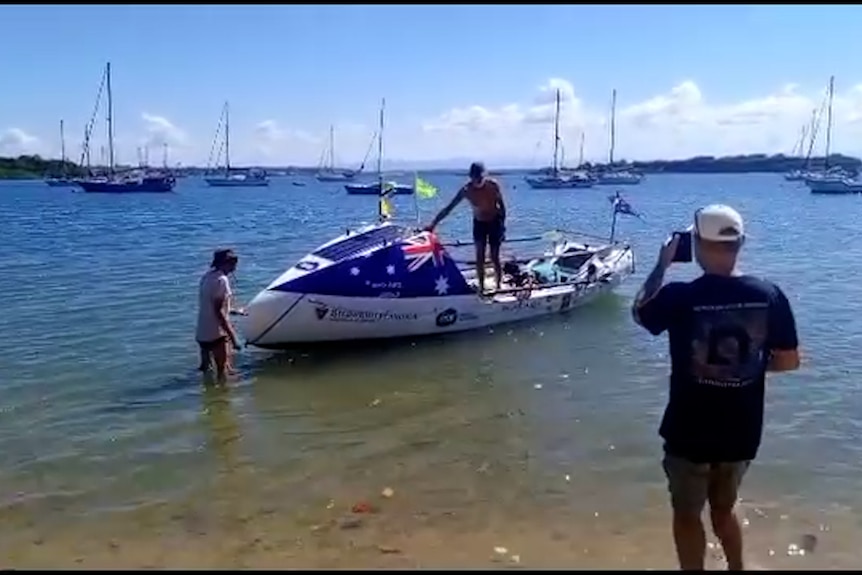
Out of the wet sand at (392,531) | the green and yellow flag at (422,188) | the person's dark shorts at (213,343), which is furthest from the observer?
the green and yellow flag at (422,188)

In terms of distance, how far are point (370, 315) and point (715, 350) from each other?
885 centimetres

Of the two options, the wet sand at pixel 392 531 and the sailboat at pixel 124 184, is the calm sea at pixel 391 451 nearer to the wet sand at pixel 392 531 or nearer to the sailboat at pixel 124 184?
the wet sand at pixel 392 531

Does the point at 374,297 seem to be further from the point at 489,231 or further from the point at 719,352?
the point at 719,352

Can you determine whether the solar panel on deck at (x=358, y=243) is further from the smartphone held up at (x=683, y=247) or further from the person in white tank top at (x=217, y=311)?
the smartphone held up at (x=683, y=247)

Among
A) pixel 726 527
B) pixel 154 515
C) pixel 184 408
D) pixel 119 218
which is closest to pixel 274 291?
pixel 184 408

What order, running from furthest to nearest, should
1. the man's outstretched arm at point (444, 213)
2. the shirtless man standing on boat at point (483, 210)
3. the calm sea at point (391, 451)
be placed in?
1. the shirtless man standing on boat at point (483, 210)
2. the man's outstretched arm at point (444, 213)
3. the calm sea at point (391, 451)

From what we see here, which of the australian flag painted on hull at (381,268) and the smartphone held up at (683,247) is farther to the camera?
the australian flag painted on hull at (381,268)

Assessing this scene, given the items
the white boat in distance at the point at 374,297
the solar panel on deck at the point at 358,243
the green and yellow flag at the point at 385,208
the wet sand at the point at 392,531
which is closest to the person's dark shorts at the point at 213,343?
the white boat in distance at the point at 374,297

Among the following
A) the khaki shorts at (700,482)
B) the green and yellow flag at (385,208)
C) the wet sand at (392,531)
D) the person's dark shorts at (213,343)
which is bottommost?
the wet sand at (392,531)

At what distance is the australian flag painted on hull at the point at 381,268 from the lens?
41.7 ft

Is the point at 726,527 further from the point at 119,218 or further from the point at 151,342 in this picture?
the point at 119,218

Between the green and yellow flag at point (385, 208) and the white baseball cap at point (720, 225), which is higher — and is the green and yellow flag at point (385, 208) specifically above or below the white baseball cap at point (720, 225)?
below

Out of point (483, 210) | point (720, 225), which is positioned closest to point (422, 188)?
point (483, 210)

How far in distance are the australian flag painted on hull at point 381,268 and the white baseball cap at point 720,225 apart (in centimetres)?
851
